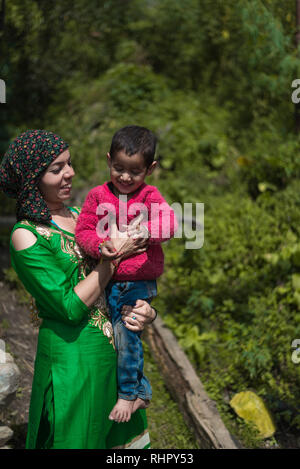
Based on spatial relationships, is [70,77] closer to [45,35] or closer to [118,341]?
[45,35]

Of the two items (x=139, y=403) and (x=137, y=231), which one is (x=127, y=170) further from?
(x=139, y=403)

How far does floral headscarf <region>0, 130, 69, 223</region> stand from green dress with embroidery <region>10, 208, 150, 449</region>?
79mm

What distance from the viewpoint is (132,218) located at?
8.20 feet

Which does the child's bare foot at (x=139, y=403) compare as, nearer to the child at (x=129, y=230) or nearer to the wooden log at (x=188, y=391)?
the child at (x=129, y=230)

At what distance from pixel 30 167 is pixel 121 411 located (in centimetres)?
128

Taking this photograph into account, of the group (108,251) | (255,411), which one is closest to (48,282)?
(108,251)

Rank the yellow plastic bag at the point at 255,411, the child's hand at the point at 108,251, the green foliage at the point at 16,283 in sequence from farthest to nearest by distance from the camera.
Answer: the green foliage at the point at 16,283, the yellow plastic bag at the point at 255,411, the child's hand at the point at 108,251

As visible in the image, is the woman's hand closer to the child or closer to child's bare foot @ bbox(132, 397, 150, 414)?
the child

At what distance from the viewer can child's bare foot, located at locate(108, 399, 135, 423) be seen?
244 centimetres

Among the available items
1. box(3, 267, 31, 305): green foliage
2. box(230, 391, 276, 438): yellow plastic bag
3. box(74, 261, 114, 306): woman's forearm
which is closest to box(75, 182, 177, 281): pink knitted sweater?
box(74, 261, 114, 306): woman's forearm

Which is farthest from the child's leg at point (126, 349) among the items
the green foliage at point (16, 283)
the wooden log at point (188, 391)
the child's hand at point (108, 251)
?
the green foliage at point (16, 283)

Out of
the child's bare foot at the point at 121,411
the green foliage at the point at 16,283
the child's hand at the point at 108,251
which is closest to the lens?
the child's hand at the point at 108,251

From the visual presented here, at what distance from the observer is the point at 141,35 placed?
35.5 feet

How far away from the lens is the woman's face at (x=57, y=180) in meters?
2.36
